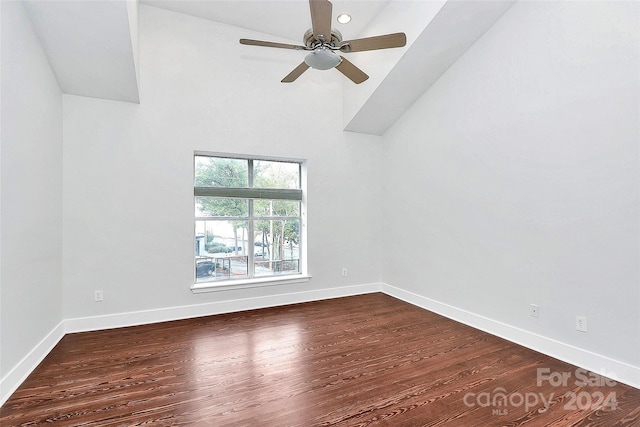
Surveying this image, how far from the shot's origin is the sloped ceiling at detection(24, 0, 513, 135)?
2.39 m

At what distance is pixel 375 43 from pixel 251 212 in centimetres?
259

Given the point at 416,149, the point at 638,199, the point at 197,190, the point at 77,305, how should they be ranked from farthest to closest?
1. the point at 416,149
2. the point at 197,190
3. the point at 77,305
4. the point at 638,199

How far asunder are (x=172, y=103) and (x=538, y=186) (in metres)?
3.96

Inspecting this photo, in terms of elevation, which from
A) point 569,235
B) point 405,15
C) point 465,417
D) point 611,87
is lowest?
point 465,417

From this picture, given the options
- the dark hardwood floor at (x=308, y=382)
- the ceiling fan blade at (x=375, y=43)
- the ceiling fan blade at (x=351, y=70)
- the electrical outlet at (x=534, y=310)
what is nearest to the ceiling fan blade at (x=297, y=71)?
the ceiling fan blade at (x=351, y=70)

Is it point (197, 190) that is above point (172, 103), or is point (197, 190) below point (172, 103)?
below

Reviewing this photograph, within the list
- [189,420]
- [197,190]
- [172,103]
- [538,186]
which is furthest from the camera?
[197,190]

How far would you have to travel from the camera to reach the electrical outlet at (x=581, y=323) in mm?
2483

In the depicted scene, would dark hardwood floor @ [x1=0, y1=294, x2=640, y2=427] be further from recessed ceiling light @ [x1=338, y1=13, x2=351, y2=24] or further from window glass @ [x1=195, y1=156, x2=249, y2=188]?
recessed ceiling light @ [x1=338, y1=13, x2=351, y2=24]

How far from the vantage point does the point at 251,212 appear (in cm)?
417

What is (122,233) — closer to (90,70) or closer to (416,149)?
(90,70)

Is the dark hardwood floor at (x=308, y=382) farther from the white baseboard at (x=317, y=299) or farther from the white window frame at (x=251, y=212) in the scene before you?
the white window frame at (x=251, y=212)

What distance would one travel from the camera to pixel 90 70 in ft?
9.32

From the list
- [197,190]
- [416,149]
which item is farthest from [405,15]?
[197,190]
